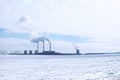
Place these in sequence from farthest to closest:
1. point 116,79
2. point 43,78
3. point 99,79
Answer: point 43,78 → point 99,79 → point 116,79

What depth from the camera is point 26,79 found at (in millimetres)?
39438

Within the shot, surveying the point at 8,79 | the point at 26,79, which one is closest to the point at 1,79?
the point at 8,79

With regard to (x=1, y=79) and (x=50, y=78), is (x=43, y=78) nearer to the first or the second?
(x=50, y=78)

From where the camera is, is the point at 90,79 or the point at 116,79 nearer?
the point at 116,79

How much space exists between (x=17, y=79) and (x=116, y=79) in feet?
49.5

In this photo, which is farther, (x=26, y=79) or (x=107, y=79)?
(x=26, y=79)

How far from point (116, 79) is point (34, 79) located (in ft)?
40.3

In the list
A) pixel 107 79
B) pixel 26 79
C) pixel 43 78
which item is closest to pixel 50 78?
pixel 43 78

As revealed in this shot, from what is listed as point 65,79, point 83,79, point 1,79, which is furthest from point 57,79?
point 1,79

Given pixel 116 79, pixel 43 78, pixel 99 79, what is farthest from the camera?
pixel 43 78

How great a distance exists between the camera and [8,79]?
130 ft

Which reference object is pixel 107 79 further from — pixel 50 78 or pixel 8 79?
pixel 8 79

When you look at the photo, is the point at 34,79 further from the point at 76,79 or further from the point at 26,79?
the point at 76,79

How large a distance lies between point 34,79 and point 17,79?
2.79 m
